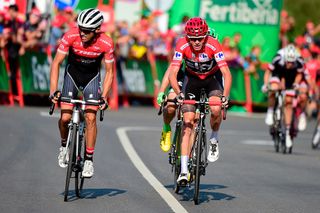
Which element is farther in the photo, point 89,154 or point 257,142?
point 257,142

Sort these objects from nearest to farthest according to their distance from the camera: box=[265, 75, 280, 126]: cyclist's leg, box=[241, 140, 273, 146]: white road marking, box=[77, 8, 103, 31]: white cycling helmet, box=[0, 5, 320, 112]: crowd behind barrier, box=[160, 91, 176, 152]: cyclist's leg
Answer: box=[77, 8, 103, 31]: white cycling helmet, box=[160, 91, 176, 152]: cyclist's leg, box=[265, 75, 280, 126]: cyclist's leg, box=[241, 140, 273, 146]: white road marking, box=[0, 5, 320, 112]: crowd behind barrier

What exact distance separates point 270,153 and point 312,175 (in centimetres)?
413

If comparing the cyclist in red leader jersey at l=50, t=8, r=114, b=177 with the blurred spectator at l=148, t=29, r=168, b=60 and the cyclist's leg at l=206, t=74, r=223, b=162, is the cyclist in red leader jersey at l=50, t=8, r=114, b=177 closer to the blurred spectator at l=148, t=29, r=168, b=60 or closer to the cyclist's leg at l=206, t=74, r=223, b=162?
the cyclist's leg at l=206, t=74, r=223, b=162

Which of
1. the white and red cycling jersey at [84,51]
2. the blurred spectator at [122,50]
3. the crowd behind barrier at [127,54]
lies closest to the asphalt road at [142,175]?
the white and red cycling jersey at [84,51]

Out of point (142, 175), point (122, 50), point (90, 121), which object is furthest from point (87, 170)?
point (122, 50)

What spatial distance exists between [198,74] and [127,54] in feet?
59.2

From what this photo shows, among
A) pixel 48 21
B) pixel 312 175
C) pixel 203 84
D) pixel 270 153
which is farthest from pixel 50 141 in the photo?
pixel 48 21

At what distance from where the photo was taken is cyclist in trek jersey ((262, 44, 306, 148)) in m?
20.5

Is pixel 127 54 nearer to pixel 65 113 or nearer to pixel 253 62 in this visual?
pixel 253 62

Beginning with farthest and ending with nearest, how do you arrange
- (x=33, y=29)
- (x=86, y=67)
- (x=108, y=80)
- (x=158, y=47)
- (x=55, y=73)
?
(x=158, y=47), (x=33, y=29), (x=86, y=67), (x=108, y=80), (x=55, y=73)

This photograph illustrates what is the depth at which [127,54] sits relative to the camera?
→ 101 feet

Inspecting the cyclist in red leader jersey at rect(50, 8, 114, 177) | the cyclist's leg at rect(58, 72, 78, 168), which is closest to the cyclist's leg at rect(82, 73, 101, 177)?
the cyclist in red leader jersey at rect(50, 8, 114, 177)

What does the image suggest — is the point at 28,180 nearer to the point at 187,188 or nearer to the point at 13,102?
the point at 187,188

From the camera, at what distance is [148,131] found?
23.4 m
